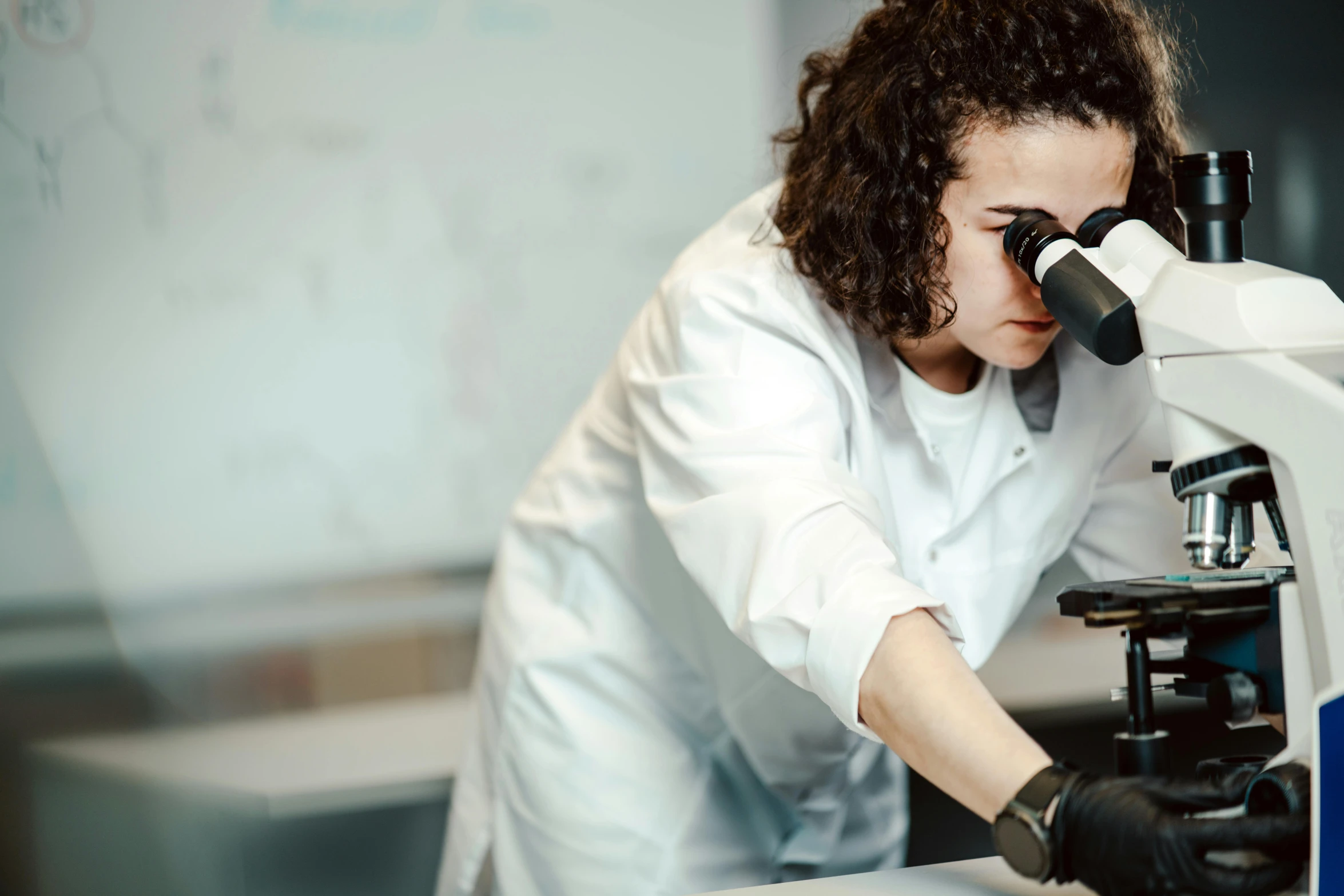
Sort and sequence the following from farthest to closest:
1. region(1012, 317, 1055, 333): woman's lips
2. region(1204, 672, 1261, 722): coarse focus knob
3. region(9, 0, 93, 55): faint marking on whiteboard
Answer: region(9, 0, 93, 55): faint marking on whiteboard
region(1012, 317, 1055, 333): woman's lips
region(1204, 672, 1261, 722): coarse focus knob

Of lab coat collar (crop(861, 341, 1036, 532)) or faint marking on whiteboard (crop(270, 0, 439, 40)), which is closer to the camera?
lab coat collar (crop(861, 341, 1036, 532))

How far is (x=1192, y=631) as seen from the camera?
805 millimetres

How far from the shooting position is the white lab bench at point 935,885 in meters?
0.84

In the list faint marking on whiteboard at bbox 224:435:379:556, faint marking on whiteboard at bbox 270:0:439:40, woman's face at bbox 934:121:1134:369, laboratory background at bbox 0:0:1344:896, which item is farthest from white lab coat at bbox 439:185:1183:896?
faint marking on whiteboard at bbox 270:0:439:40

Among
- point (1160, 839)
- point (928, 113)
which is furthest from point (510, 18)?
point (1160, 839)

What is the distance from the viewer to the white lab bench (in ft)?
2.77

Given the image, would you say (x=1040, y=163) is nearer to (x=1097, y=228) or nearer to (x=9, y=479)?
(x=1097, y=228)

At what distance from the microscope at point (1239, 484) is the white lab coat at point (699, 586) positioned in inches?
13.0

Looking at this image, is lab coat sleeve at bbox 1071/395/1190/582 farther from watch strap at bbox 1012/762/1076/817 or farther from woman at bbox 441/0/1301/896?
watch strap at bbox 1012/762/1076/817

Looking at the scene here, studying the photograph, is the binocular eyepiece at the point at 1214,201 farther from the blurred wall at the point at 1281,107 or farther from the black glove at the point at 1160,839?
the blurred wall at the point at 1281,107

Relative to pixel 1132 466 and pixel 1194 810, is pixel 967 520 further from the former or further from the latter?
pixel 1194 810

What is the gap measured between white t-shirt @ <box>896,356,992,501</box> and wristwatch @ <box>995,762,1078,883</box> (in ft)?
1.80

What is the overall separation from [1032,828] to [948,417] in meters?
0.61

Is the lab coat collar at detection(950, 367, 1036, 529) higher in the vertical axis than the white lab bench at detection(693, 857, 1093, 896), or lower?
higher
